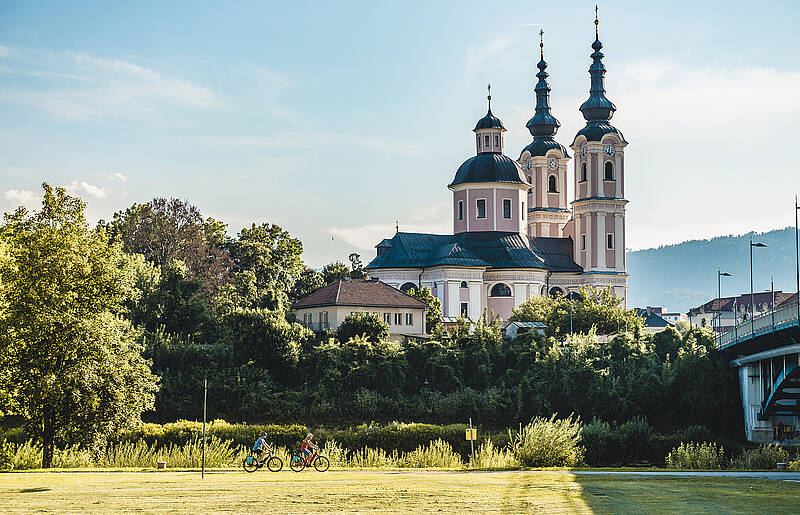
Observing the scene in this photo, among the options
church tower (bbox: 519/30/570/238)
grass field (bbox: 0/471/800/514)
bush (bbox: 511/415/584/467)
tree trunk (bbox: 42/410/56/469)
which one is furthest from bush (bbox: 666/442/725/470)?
church tower (bbox: 519/30/570/238)

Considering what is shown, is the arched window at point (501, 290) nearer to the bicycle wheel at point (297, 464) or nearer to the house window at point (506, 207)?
the house window at point (506, 207)

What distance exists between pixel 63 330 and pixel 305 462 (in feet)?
36.0

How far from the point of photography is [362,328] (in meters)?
72.4

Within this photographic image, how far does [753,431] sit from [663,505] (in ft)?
91.9

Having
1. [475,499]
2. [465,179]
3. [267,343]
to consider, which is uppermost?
[465,179]

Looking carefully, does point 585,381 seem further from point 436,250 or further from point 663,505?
point 663,505

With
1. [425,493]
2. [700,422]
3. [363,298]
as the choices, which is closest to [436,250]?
[363,298]

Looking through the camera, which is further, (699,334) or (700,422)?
(699,334)

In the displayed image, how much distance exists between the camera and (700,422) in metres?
59.2

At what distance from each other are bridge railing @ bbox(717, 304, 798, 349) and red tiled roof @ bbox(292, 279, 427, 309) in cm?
2593

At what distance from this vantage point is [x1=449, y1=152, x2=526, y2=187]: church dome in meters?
93.6

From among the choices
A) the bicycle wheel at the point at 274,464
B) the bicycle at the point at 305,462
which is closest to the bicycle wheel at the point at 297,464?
the bicycle at the point at 305,462

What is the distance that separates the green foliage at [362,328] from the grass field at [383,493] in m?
38.0

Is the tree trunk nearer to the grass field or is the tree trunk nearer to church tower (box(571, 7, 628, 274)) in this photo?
the grass field
